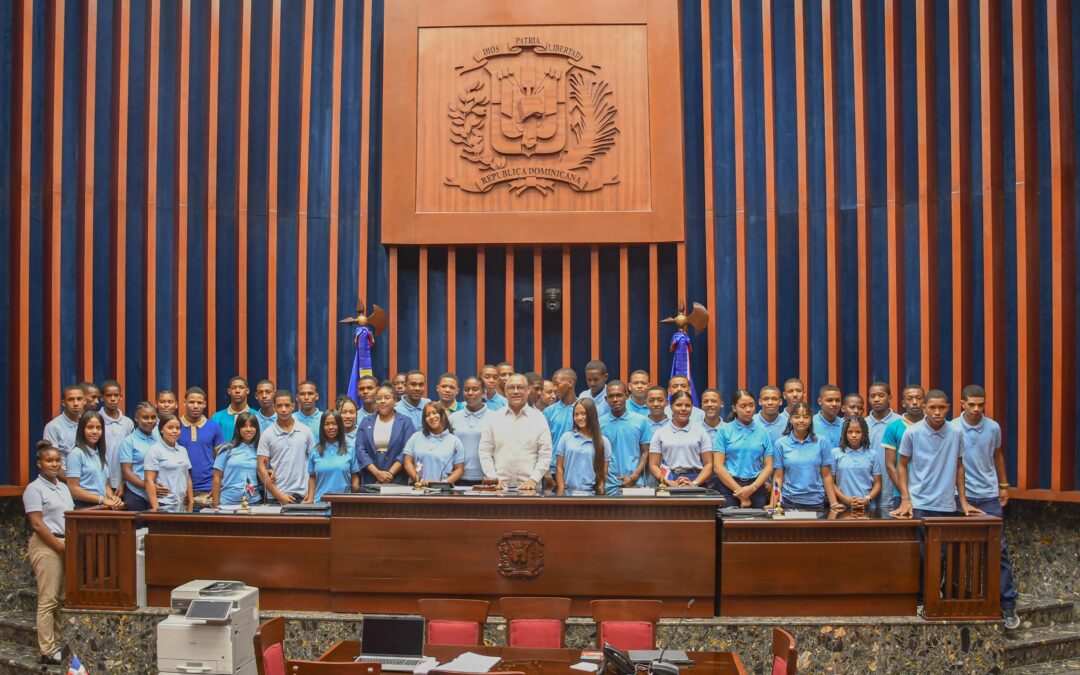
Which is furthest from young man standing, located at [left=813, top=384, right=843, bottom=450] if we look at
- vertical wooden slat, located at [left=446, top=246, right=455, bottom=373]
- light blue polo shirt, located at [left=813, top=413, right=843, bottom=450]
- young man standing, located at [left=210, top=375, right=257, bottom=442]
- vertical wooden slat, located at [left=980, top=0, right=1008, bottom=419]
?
young man standing, located at [left=210, top=375, right=257, bottom=442]

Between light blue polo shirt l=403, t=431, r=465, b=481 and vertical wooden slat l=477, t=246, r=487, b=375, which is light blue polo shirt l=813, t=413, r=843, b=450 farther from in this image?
vertical wooden slat l=477, t=246, r=487, b=375

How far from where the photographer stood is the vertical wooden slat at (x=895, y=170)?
310 inches

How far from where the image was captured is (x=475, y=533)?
536 cm

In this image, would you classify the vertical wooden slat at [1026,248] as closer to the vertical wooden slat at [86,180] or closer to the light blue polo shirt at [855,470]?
the light blue polo shirt at [855,470]

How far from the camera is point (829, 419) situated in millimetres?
6438

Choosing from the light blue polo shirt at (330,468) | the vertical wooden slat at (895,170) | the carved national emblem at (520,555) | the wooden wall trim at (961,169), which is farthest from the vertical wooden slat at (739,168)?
the carved national emblem at (520,555)

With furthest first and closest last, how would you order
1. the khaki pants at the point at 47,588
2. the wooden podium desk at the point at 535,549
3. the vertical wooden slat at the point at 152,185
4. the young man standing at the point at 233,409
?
1. the vertical wooden slat at the point at 152,185
2. the young man standing at the point at 233,409
3. the khaki pants at the point at 47,588
4. the wooden podium desk at the point at 535,549

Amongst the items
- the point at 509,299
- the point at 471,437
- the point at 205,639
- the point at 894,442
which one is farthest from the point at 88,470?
the point at 894,442

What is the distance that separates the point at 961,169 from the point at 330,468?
508 centimetres

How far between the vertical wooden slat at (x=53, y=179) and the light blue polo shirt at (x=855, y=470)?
18.7 ft

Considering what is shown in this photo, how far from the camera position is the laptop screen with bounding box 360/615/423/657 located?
13.2 ft

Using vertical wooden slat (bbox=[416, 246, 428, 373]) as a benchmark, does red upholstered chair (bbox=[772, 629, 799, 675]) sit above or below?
below

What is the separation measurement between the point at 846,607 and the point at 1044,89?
4114mm

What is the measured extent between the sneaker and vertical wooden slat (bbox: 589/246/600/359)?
387 cm
